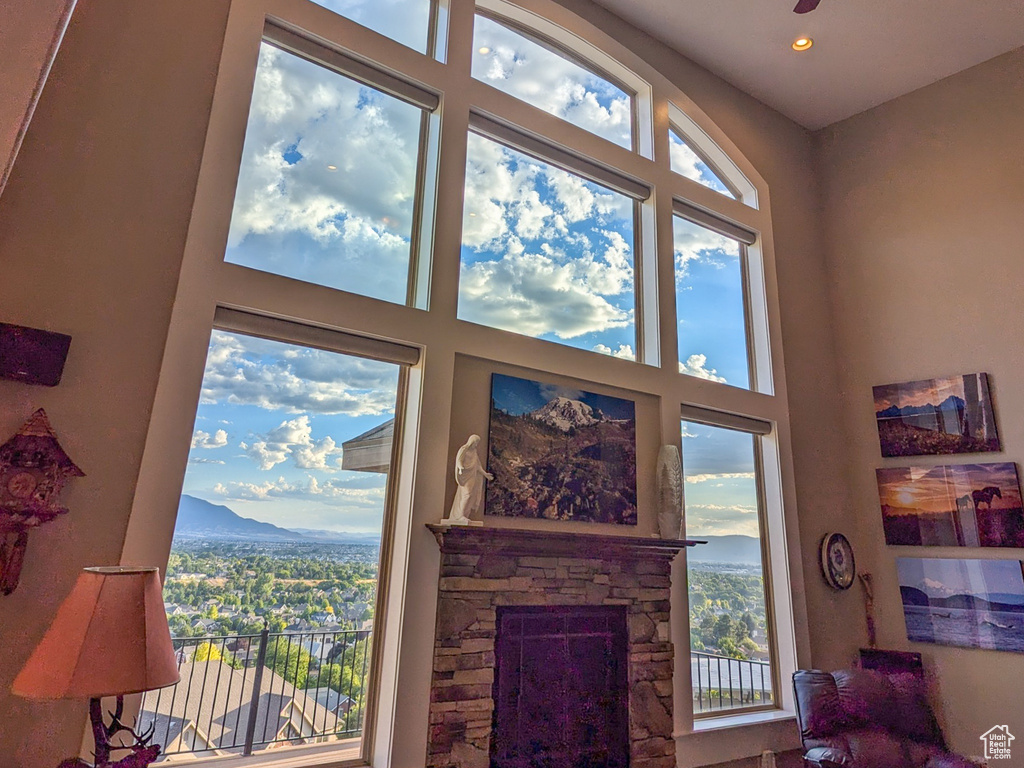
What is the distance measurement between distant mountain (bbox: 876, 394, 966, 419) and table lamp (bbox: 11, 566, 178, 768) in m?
5.98

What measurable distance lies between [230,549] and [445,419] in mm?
1360

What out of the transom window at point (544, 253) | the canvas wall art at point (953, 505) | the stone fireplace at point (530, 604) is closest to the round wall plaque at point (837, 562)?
the canvas wall art at point (953, 505)

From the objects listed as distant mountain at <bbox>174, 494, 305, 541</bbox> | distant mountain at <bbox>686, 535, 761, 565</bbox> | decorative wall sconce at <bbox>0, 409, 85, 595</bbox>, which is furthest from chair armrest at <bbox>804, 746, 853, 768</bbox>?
decorative wall sconce at <bbox>0, 409, 85, 595</bbox>

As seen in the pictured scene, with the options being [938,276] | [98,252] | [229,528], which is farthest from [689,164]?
[229,528]

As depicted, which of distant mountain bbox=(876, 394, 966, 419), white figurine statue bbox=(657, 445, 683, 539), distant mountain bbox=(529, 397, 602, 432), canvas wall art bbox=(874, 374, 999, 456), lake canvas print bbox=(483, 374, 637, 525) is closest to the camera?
lake canvas print bbox=(483, 374, 637, 525)

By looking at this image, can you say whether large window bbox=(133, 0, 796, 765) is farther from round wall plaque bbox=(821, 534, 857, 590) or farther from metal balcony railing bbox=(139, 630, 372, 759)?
round wall plaque bbox=(821, 534, 857, 590)

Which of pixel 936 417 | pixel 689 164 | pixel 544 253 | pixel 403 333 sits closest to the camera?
pixel 403 333

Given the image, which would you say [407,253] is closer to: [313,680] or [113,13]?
[113,13]

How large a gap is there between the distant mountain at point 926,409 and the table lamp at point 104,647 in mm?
5983

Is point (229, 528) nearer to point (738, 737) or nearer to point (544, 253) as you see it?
point (544, 253)

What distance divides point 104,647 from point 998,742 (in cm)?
592

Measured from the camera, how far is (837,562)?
5324 mm

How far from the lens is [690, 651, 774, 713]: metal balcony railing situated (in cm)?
439

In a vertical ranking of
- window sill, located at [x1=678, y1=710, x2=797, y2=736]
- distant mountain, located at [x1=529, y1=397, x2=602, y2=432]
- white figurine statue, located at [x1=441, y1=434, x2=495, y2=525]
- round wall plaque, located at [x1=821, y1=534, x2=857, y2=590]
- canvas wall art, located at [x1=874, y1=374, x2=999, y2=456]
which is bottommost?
window sill, located at [x1=678, y1=710, x2=797, y2=736]
